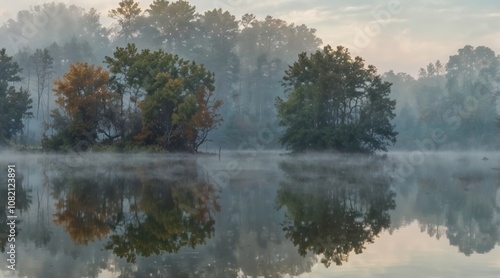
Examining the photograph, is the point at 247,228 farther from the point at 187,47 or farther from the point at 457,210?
the point at 187,47

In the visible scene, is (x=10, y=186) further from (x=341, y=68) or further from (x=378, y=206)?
(x=341, y=68)

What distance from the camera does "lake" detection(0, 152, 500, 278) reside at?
1395 cm

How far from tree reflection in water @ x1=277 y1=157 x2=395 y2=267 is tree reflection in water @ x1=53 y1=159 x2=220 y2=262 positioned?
8.65ft

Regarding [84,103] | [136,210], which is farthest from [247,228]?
[84,103]

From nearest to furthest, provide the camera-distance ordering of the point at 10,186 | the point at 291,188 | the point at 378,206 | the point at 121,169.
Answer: the point at 378,206 < the point at 10,186 < the point at 291,188 < the point at 121,169

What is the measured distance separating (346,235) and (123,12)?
9933 centimetres

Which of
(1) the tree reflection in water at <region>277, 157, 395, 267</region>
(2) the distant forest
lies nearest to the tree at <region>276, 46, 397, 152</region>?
(2) the distant forest

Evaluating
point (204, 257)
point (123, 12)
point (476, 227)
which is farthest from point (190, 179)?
point (123, 12)

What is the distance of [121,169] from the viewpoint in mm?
39969

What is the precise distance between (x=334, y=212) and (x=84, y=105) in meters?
40.4

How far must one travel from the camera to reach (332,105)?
69.9 m

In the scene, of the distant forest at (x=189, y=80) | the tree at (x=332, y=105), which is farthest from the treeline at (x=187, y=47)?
the tree at (x=332, y=105)

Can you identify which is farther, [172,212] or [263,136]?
[263,136]

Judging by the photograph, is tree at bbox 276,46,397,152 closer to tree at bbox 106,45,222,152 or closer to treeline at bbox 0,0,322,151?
tree at bbox 106,45,222,152
